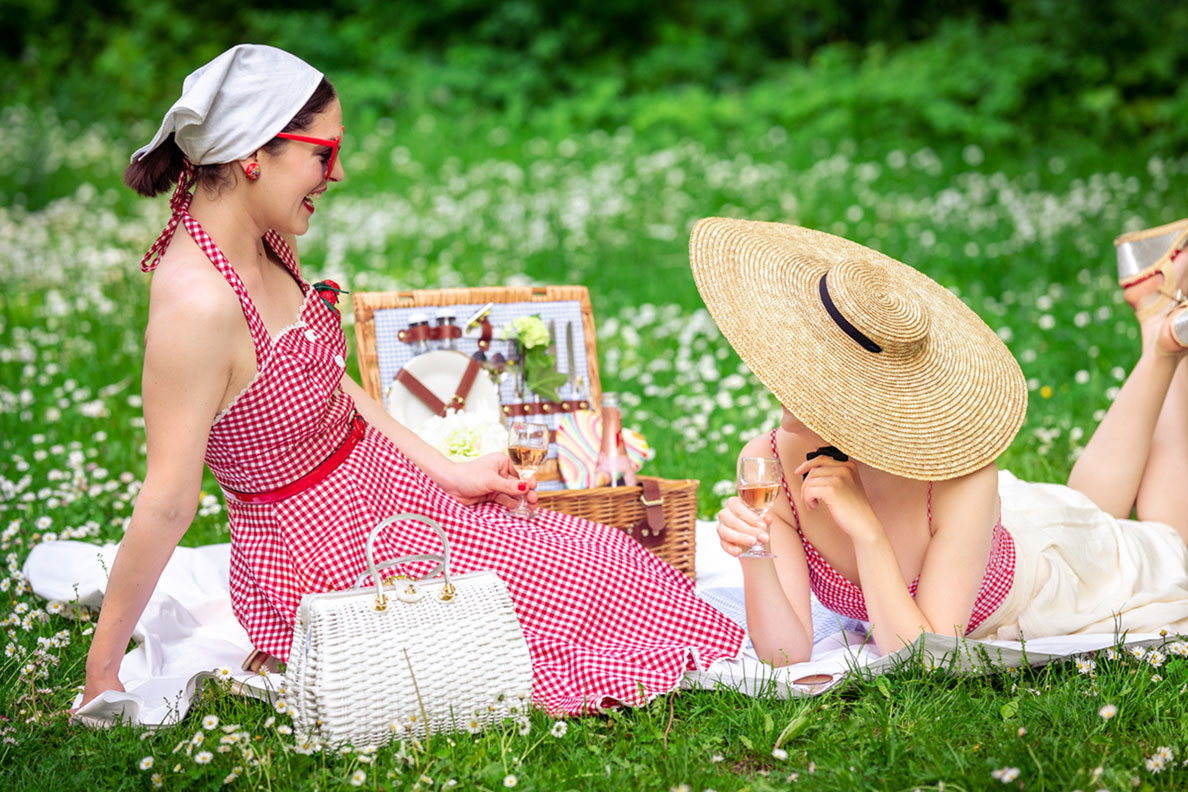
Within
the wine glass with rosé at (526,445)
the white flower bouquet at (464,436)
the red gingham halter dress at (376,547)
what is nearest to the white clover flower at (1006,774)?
the red gingham halter dress at (376,547)

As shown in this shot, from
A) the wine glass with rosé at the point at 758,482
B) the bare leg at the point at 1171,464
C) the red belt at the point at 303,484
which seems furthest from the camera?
the bare leg at the point at 1171,464

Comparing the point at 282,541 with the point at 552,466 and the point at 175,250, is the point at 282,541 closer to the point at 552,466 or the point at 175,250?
the point at 175,250

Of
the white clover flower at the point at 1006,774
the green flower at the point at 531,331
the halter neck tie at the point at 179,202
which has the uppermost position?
the halter neck tie at the point at 179,202

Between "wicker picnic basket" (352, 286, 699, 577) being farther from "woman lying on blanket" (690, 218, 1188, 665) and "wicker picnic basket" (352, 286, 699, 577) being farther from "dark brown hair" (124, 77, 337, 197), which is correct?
"dark brown hair" (124, 77, 337, 197)

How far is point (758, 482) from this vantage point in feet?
8.67

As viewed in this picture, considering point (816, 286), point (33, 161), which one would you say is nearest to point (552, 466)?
point (816, 286)

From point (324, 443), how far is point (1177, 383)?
9.15 ft

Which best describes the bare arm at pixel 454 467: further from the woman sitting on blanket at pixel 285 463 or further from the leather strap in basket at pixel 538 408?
the leather strap in basket at pixel 538 408

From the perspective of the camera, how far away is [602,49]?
50.0ft

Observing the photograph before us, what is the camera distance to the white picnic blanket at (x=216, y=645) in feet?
9.53

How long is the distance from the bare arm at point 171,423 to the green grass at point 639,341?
425mm

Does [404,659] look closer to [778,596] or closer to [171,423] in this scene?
[171,423]

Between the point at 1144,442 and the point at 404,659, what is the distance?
255 cm

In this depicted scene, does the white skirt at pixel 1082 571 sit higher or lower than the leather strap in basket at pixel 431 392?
lower
